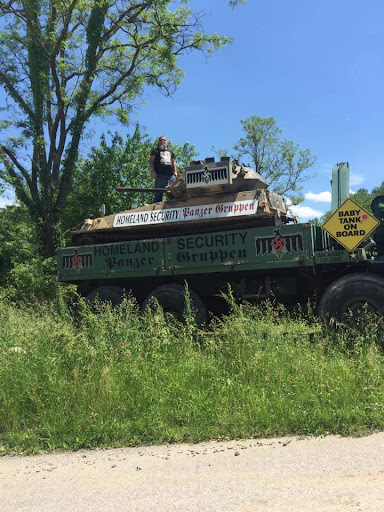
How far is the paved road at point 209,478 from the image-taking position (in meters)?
3.24

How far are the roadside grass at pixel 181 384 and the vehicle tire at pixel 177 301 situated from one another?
184 centimetres

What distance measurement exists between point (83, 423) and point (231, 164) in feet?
18.3

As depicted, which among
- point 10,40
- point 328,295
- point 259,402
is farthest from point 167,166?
point 10,40

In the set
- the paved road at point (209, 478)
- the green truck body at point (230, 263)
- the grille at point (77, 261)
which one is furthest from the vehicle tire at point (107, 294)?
the paved road at point (209, 478)

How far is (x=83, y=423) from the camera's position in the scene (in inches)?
185

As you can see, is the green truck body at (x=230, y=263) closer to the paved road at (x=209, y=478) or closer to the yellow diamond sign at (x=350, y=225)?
the yellow diamond sign at (x=350, y=225)

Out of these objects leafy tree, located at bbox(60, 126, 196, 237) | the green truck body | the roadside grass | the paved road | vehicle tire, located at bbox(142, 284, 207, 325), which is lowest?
the paved road

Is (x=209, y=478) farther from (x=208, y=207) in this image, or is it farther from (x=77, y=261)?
(x=77, y=261)

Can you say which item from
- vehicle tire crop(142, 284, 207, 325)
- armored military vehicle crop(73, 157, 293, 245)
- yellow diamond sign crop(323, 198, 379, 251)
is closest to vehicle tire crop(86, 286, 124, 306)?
vehicle tire crop(142, 284, 207, 325)

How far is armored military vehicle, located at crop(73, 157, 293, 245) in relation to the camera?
8.45 metres

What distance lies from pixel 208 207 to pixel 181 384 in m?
4.18

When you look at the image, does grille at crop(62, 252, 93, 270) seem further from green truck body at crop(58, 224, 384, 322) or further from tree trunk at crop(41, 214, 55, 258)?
tree trunk at crop(41, 214, 55, 258)

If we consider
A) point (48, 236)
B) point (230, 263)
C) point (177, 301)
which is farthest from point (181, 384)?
point (48, 236)

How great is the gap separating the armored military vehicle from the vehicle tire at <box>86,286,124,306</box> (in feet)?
3.65
